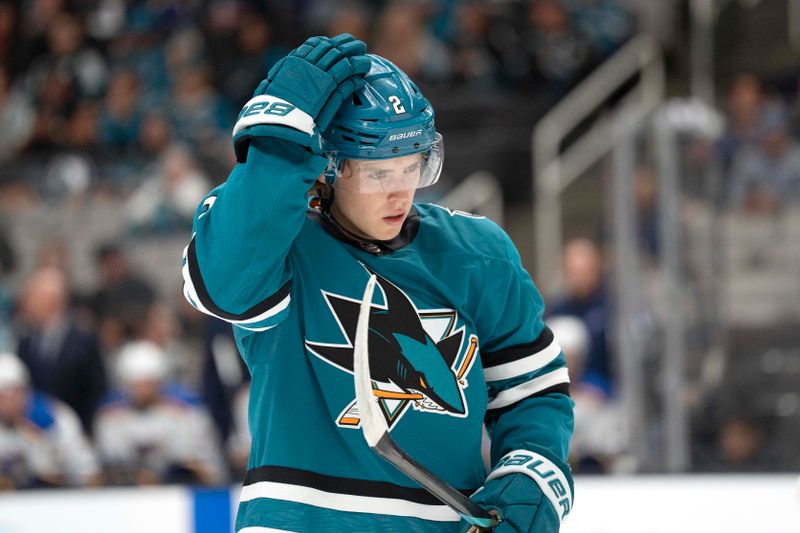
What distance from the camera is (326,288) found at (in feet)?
5.22

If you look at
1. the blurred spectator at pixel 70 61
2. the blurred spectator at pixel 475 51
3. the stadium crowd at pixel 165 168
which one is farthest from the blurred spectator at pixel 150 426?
the blurred spectator at pixel 70 61

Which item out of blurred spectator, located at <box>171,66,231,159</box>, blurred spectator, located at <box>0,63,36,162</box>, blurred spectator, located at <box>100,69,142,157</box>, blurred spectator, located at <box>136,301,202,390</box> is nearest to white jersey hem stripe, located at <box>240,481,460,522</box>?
blurred spectator, located at <box>136,301,202,390</box>

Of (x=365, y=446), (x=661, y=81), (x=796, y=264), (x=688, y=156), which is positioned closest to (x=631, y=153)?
(x=688, y=156)

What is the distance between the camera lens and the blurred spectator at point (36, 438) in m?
4.58

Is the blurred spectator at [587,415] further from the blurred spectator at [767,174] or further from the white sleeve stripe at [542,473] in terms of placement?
the white sleeve stripe at [542,473]

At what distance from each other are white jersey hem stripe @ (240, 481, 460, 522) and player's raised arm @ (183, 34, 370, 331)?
9.1 inches

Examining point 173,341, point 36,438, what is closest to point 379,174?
point 36,438

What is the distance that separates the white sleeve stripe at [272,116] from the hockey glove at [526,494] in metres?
0.55

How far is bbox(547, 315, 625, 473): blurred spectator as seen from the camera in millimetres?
3965

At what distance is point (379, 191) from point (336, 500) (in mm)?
410

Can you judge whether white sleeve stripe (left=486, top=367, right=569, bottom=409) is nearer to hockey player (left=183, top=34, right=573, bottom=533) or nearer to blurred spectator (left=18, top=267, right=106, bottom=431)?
hockey player (left=183, top=34, right=573, bottom=533)

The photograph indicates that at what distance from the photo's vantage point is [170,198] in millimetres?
5254

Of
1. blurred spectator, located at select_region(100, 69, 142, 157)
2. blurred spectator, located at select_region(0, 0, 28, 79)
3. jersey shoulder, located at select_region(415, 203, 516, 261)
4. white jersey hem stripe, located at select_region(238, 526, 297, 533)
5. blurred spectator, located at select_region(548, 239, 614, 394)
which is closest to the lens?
white jersey hem stripe, located at select_region(238, 526, 297, 533)

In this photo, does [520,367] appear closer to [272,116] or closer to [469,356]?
[469,356]
